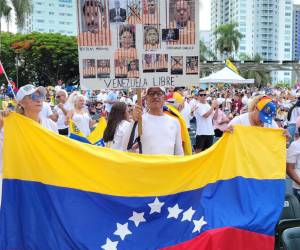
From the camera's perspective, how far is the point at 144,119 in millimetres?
4117

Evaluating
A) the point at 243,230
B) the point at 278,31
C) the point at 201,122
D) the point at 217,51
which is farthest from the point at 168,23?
the point at 278,31

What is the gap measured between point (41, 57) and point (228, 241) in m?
53.7

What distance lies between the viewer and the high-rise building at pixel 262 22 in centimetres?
18300

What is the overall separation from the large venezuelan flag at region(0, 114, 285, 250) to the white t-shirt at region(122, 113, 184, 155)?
12.1 inches

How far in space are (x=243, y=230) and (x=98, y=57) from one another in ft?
6.34

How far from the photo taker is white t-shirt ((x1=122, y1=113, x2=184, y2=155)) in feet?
13.4

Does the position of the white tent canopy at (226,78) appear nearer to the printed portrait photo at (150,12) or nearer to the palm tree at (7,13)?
the printed portrait photo at (150,12)

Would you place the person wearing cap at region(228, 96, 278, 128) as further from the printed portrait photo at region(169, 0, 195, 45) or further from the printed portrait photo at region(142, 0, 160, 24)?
the printed portrait photo at region(142, 0, 160, 24)

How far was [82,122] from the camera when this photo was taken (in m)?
7.67

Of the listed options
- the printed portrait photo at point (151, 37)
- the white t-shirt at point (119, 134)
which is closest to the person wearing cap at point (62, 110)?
the white t-shirt at point (119, 134)

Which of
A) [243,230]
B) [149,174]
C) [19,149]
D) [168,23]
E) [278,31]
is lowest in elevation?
[243,230]

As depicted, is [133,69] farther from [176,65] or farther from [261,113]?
[261,113]

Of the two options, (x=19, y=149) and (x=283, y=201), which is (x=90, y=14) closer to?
(x=19, y=149)

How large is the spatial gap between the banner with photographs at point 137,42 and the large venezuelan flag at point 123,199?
68 cm
